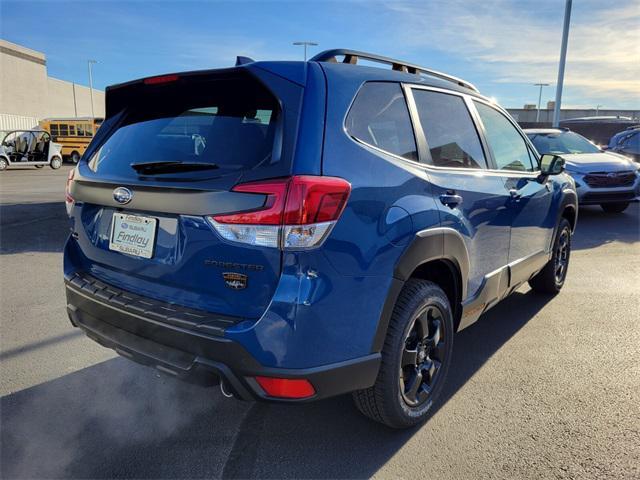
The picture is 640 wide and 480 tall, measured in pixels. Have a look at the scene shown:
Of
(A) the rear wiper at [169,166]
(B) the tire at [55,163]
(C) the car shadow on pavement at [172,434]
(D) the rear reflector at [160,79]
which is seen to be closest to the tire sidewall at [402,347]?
(C) the car shadow on pavement at [172,434]

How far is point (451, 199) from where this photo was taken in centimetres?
262

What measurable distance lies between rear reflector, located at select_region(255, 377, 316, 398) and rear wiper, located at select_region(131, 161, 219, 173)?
3.02 feet

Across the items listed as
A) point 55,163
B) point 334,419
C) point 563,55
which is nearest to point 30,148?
point 55,163

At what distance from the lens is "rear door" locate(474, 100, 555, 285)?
135 inches

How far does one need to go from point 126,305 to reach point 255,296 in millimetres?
731

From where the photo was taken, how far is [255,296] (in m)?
1.93

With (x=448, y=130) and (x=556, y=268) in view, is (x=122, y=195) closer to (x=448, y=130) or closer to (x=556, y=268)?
(x=448, y=130)

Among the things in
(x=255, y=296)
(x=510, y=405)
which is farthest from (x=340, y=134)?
(x=510, y=405)

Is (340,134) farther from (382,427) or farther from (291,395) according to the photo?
(382,427)

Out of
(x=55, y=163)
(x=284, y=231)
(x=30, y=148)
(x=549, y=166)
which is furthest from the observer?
(x=55, y=163)

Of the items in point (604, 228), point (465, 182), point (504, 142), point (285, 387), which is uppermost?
point (504, 142)

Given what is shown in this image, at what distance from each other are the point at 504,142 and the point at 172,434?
2974 mm

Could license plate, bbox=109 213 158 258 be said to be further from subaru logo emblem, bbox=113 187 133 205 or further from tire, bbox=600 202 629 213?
tire, bbox=600 202 629 213

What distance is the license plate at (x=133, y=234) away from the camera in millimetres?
2217
